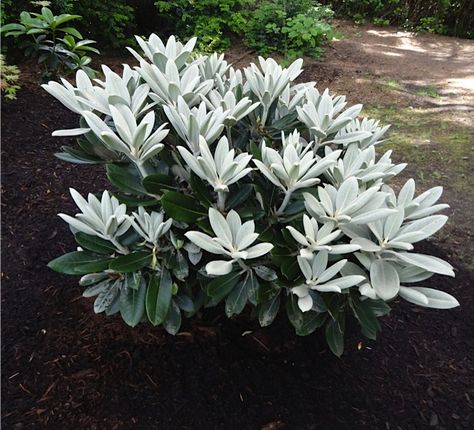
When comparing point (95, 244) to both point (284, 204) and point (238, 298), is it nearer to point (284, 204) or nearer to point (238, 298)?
point (238, 298)

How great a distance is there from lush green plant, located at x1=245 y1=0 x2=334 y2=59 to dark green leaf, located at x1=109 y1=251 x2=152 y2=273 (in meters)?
5.64

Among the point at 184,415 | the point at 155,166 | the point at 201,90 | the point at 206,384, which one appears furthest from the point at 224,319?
the point at 201,90

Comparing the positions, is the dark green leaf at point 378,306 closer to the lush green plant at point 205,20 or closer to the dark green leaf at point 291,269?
the dark green leaf at point 291,269

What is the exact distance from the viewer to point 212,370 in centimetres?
188

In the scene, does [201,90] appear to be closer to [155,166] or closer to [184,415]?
[155,166]

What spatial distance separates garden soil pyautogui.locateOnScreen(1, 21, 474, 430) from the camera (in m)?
1.75

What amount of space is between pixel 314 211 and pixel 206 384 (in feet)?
2.91

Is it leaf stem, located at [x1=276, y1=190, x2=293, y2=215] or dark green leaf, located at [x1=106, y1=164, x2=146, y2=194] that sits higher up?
dark green leaf, located at [x1=106, y1=164, x2=146, y2=194]


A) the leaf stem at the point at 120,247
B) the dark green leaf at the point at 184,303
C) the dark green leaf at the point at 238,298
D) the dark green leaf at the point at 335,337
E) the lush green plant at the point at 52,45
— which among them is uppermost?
the lush green plant at the point at 52,45

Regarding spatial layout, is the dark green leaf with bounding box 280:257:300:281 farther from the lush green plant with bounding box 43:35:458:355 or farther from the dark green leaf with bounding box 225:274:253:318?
the dark green leaf with bounding box 225:274:253:318

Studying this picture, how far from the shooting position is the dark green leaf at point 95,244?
160cm

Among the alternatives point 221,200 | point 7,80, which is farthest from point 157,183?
point 7,80

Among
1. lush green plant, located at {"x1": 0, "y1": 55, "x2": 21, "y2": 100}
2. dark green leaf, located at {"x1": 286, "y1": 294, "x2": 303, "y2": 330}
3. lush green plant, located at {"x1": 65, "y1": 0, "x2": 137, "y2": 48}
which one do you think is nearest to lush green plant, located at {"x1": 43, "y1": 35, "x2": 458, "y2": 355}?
dark green leaf, located at {"x1": 286, "y1": 294, "x2": 303, "y2": 330}

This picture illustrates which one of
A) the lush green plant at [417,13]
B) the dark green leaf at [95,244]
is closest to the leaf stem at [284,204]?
the dark green leaf at [95,244]
